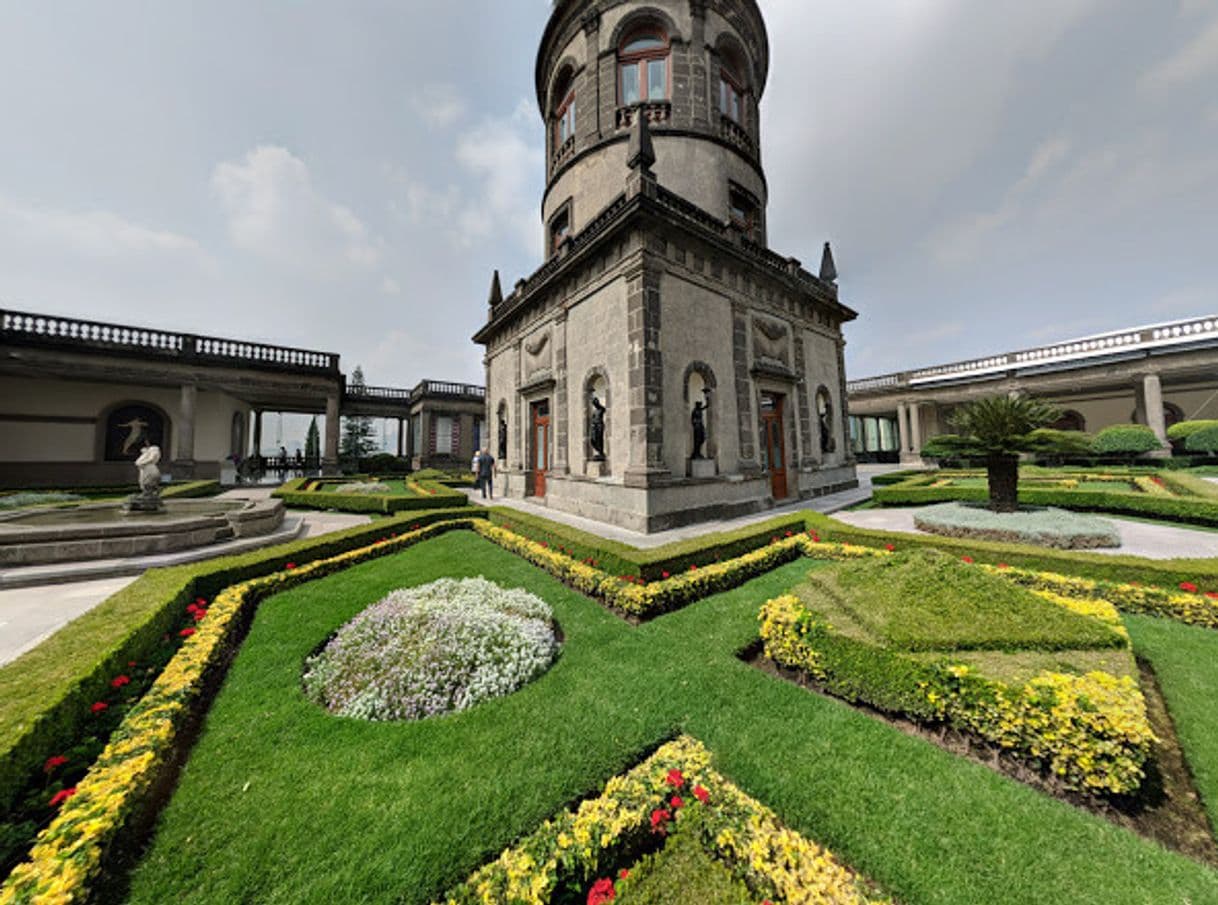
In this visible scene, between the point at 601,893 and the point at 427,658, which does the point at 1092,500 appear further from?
the point at 427,658

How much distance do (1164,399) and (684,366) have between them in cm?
3352

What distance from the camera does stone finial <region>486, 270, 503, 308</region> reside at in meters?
18.3

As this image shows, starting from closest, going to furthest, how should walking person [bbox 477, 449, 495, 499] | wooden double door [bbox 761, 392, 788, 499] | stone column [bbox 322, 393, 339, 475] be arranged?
1. wooden double door [bbox 761, 392, 788, 499]
2. walking person [bbox 477, 449, 495, 499]
3. stone column [bbox 322, 393, 339, 475]

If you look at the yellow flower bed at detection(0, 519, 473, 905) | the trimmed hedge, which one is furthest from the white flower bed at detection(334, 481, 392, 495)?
the yellow flower bed at detection(0, 519, 473, 905)

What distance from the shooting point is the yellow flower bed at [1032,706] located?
2.64m

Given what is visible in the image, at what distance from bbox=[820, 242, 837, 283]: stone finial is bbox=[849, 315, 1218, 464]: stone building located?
8.30 metres

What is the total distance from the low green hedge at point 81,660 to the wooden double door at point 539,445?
873cm

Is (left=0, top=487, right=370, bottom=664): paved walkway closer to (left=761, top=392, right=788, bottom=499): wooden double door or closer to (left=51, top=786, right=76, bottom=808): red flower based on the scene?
(left=51, top=786, right=76, bottom=808): red flower

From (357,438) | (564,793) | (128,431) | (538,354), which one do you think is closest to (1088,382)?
(538,354)

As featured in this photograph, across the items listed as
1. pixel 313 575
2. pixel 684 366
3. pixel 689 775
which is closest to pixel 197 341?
pixel 313 575

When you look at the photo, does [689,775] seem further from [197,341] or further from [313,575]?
[197,341]

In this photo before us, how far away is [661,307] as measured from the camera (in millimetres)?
10203

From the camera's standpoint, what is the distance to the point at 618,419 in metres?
10.6

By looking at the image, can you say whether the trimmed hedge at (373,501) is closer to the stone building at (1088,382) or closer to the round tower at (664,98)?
the round tower at (664,98)
